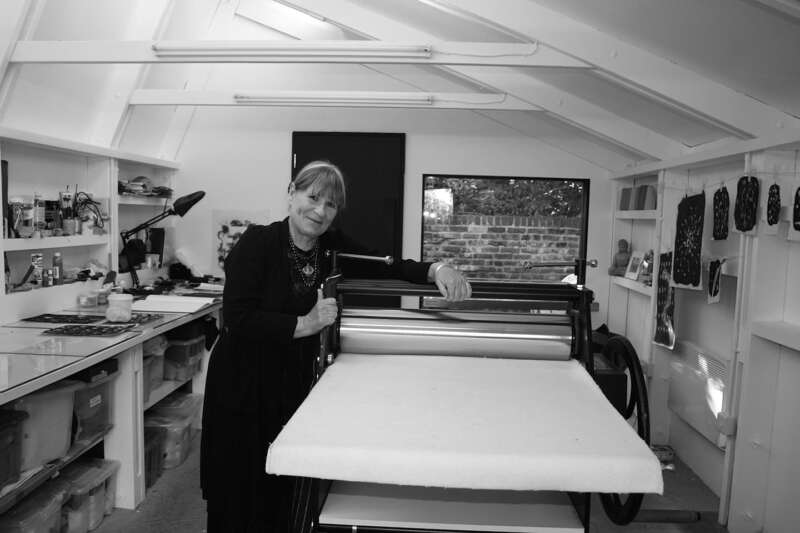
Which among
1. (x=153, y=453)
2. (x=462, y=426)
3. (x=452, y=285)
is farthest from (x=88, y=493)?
(x=462, y=426)

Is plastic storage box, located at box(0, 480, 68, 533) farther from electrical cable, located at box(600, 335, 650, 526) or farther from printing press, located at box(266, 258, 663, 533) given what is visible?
electrical cable, located at box(600, 335, 650, 526)

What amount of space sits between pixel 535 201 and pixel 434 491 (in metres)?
3.23

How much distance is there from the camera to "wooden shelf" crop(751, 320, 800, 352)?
2.12m

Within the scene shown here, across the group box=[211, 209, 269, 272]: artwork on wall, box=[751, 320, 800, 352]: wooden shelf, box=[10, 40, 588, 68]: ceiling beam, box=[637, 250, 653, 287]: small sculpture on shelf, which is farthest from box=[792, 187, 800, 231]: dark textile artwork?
box=[211, 209, 269, 272]: artwork on wall

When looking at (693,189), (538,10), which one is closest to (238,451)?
(538,10)

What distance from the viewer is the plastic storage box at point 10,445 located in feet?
6.01

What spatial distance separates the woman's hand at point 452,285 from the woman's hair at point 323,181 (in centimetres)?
39

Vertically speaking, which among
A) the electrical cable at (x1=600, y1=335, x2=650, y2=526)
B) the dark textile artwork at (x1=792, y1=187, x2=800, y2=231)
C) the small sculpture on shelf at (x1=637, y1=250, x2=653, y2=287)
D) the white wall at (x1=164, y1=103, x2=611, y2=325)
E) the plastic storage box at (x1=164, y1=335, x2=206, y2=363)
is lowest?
the plastic storage box at (x1=164, y1=335, x2=206, y2=363)

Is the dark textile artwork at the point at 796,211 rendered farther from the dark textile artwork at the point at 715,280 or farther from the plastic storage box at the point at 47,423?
the plastic storage box at the point at 47,423

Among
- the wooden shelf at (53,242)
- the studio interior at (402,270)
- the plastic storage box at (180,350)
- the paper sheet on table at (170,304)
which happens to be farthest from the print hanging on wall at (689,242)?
the wooden shelf at (53,242)

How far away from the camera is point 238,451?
5.98ft

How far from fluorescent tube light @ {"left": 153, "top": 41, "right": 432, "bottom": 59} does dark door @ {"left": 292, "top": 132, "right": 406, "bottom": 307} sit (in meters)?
1.80

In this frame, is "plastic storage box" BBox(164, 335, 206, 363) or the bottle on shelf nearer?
the bottle on shelf

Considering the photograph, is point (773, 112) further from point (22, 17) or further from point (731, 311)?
point (22, 17)
